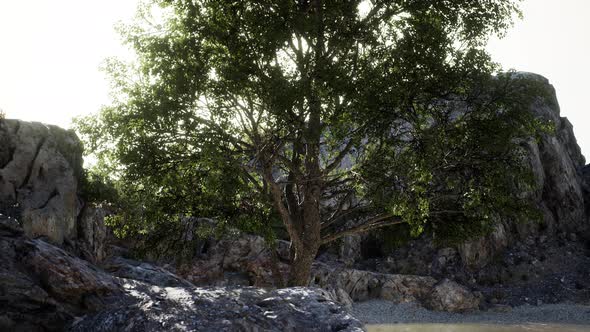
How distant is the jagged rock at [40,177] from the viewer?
79.3 feet

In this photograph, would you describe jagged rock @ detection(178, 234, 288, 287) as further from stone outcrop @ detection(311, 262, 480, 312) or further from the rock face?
the rock face

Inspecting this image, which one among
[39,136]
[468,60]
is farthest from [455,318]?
[39,136]

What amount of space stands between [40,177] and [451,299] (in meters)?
33.2

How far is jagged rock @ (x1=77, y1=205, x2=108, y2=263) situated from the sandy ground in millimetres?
19348

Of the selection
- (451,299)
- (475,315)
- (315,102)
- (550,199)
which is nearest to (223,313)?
(315,102)

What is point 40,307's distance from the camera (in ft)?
21.3

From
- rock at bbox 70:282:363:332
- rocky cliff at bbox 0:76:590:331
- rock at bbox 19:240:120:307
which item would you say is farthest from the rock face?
rock at bbox 19:240:120:307

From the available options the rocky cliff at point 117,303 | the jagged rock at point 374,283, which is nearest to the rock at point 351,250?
the jagged rock at point 374,283

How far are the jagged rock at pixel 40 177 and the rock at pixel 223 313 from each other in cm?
1943

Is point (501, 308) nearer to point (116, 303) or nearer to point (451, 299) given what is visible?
point (451, 299)

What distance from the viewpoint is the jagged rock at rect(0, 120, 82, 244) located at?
952 inches

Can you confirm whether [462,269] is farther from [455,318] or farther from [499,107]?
[499,107]

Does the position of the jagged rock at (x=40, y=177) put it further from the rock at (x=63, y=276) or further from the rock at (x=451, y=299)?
the rock at (x=451, y=299)

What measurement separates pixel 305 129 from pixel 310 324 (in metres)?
11.2
